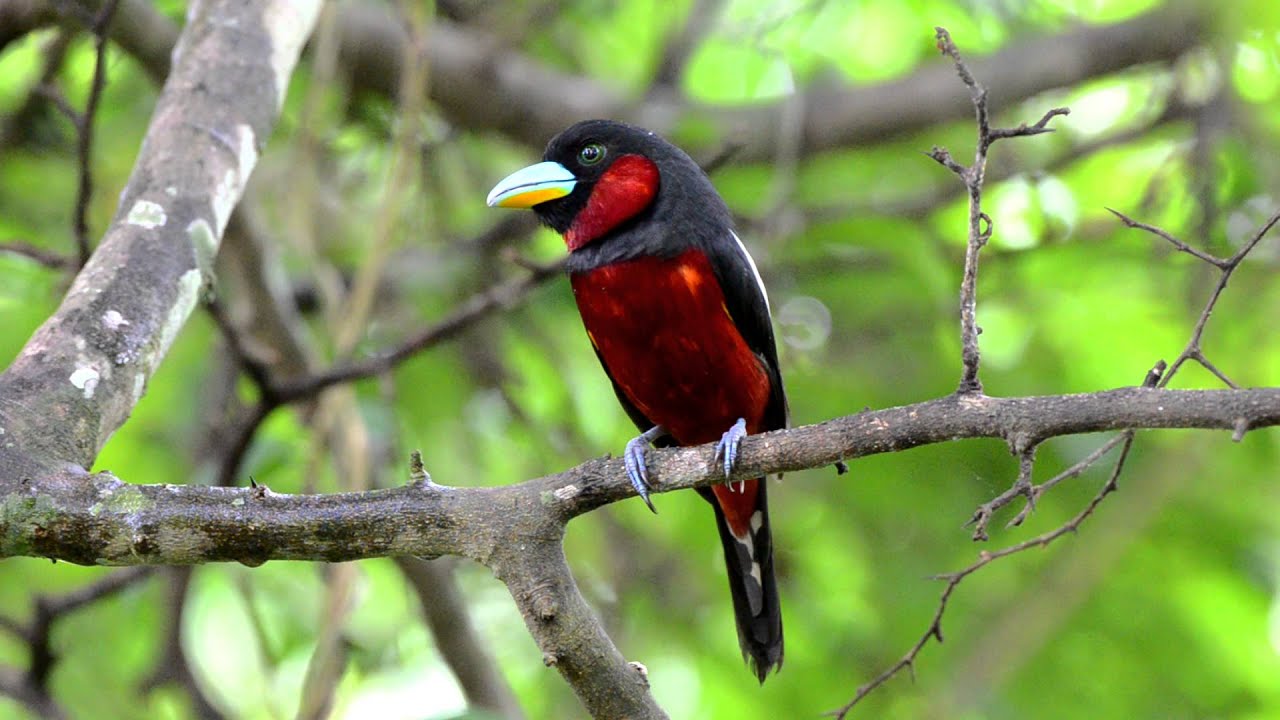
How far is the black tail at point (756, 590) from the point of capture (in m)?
3.41

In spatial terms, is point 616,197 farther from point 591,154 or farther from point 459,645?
point 459,645

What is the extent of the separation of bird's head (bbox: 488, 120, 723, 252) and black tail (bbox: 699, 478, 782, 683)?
0.78 m

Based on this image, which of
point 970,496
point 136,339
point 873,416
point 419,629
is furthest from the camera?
point 419,629

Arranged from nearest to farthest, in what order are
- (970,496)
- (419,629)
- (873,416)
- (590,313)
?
(873,416), (590,313), (970,496), (419,629)

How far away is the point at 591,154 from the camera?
3418mm

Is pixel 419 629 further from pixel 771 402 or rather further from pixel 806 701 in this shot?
pixel 771 402

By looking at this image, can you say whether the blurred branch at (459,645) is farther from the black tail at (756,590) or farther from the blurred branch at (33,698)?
the blurred branch at (33,698)

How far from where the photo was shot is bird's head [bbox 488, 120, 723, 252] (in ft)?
10.7

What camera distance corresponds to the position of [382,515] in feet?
6.08

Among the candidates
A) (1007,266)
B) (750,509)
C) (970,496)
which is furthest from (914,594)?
(1007,266)

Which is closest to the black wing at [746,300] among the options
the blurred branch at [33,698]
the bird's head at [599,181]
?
the bird's head at [599,181]

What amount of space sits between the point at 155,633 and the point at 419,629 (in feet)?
3.63

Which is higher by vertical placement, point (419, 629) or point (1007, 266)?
point (1007, 266)

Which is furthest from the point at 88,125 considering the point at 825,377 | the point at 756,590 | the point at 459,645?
the point at 825,377
